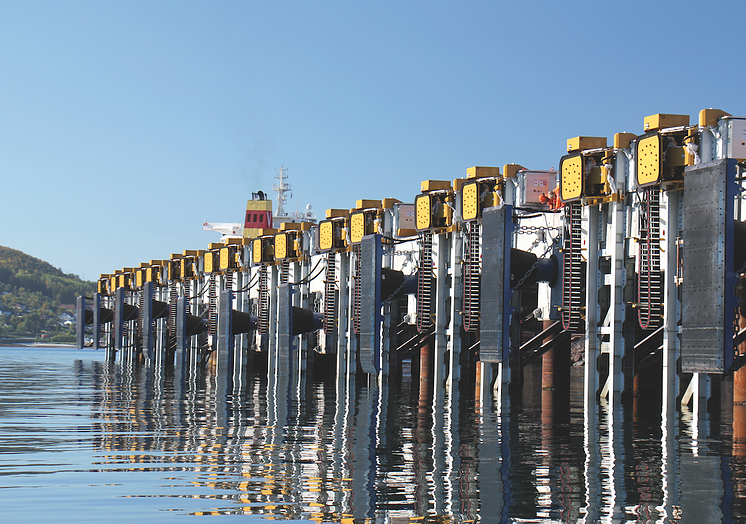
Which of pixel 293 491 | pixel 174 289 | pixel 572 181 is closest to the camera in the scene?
pixel 293 491

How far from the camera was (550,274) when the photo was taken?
1029 inches

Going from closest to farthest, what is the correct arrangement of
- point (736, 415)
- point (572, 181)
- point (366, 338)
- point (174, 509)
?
point (174, 509), point (736, 415), point (572, 181), point (366, 338)

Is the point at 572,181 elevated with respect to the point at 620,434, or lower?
elevated

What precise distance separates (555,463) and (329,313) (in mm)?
25184

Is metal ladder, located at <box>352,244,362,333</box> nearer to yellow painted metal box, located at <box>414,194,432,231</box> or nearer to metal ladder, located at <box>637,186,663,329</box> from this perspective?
yellow painted metal box, located at <box>414,194,432,231</box>

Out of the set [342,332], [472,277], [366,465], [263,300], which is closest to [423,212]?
[472,277]

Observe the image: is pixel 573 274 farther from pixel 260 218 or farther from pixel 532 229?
pixel 260 218

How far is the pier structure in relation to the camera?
1750cm

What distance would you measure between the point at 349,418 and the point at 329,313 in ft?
58.4

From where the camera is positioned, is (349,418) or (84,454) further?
(349,418)

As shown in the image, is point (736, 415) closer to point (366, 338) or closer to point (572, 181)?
point (572, 181)

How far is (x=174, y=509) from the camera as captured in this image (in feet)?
32.5

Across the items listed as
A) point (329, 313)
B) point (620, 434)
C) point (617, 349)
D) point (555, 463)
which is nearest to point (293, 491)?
point (555, 463)

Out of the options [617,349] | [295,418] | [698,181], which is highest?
[698,181]
